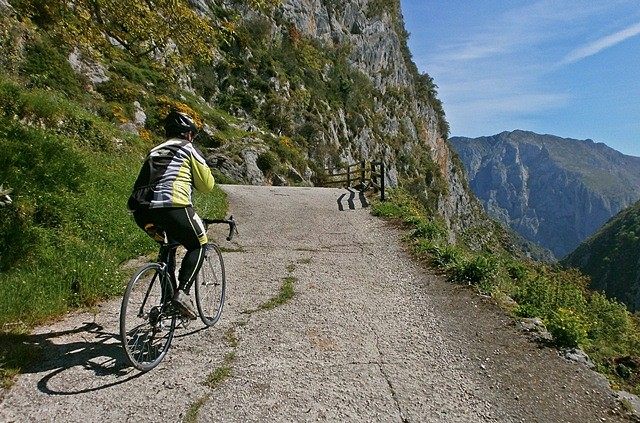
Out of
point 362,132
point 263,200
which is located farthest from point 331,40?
point 263,200

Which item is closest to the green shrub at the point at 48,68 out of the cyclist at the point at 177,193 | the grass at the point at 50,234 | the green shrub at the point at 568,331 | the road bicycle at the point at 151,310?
the grass at the point at 50,234

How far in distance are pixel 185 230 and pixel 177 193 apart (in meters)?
0.37

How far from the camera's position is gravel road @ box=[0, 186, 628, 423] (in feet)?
10.2

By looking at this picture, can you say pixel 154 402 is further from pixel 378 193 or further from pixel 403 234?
pixel 378 193

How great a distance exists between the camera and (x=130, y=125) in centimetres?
1802

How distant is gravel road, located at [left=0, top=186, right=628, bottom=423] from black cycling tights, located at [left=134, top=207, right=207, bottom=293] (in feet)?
2.81

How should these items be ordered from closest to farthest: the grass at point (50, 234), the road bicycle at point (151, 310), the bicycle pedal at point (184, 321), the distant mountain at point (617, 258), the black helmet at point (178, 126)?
the road bicycle at point (151, 310), the black helmet at point (178, 126), the bicycle pedal at point (184, 321), the grass at point (50, 234), the distant mountain at point (617, 258)

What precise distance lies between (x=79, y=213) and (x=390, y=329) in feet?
16.8

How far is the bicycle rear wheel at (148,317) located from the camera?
11.2ft

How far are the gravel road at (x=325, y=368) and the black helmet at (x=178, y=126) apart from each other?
2.20 metres

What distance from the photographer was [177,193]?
3.47 metres

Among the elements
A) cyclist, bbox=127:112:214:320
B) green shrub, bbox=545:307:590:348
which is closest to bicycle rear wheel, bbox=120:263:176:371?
cyclist, bbox=127:112:214:320

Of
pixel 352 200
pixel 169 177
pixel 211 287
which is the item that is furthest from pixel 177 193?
pixel 352 200

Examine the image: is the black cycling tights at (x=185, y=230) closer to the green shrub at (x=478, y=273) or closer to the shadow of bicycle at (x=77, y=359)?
the shadow of bicycle at (x=77, y=359)
